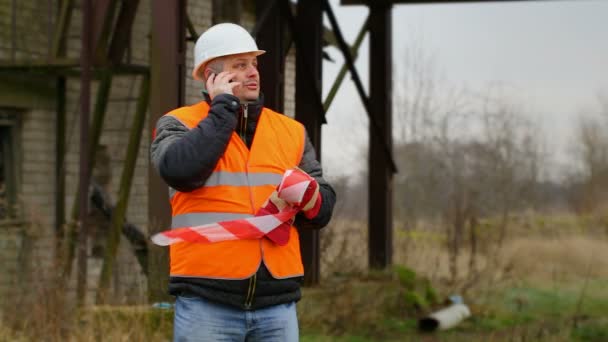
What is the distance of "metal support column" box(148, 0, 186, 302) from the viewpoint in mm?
6949

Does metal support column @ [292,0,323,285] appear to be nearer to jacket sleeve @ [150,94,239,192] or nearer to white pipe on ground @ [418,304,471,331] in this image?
white pipe on ground @ [418,304,471,331]

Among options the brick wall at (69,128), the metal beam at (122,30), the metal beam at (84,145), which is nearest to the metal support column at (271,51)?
the metal beam at (122,30)

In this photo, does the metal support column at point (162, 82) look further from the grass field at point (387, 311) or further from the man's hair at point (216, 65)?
the man's hair at point (216, 65)

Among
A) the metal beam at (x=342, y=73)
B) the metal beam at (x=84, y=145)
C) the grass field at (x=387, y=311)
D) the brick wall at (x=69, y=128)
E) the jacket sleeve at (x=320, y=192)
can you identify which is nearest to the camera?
the jacket sleeve at (x=320, y=192)

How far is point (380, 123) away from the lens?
500 inches

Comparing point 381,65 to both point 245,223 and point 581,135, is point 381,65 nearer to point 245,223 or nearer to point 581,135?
point 245,223

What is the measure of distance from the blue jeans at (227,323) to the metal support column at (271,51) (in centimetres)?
377

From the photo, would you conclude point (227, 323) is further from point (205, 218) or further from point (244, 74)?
point (244, 74)

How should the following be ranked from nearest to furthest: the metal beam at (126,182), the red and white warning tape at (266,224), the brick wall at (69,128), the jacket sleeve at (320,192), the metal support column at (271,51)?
1. the red and white warning tape at (266,224)
2. the jacket sleeve at (320,192)
3. the metal support column at (271,51)
4. the metal beam at (126,182)
5. the brick wall at (69,128)

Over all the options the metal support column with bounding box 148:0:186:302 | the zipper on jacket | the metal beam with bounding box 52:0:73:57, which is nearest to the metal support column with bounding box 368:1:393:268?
the metal beam with bounding box 52:0:73:57

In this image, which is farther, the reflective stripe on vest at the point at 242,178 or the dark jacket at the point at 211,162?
the reflective stripe on vest at the point at 242,178

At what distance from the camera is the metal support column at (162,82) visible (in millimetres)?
6949

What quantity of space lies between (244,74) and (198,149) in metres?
0.41

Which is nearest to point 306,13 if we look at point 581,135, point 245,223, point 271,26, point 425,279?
point 271,26
